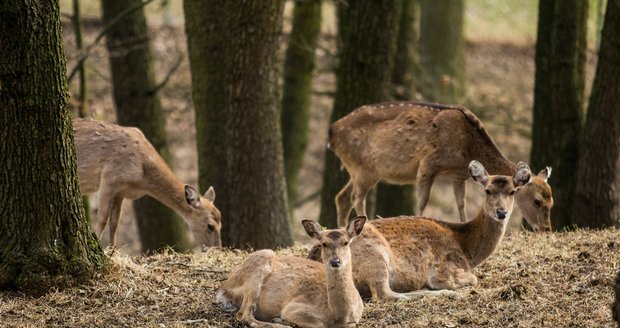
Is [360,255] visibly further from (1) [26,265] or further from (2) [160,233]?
(2) [160,233]

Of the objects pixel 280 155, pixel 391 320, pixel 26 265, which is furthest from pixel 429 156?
pixel 26 265

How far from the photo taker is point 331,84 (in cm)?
2809

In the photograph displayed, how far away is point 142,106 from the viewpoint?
55.8 feet

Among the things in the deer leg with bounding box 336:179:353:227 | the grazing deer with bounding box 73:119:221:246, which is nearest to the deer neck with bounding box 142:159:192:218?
the grazing deer with bounding box 73:119:221:246

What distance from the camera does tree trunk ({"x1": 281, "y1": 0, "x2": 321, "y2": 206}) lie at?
19.9 metres

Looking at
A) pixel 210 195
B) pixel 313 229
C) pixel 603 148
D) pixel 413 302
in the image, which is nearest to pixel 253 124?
pixel 210 195

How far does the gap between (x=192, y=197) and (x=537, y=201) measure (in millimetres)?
4028

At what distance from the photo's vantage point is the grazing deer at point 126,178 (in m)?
12.7

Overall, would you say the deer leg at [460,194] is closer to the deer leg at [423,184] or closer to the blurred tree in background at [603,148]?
the deer leg at [423,184]

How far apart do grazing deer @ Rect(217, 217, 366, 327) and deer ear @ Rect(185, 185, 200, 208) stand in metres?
4.10

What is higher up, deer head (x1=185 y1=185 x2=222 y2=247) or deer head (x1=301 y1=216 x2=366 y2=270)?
deer head (x1=301 y1=216 x2=366 y2=270)

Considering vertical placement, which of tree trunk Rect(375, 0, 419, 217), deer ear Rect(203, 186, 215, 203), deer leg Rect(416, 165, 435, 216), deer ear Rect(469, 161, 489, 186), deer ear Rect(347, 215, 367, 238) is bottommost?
deer ear Rect(203, 186, 215, 203)

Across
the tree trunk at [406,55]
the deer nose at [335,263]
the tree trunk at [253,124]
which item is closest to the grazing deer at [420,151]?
the tree trunk at [253,124]

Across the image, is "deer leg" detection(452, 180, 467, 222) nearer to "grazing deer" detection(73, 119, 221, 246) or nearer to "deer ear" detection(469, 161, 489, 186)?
"deer ear" detection(469, 161, 489, 186)
